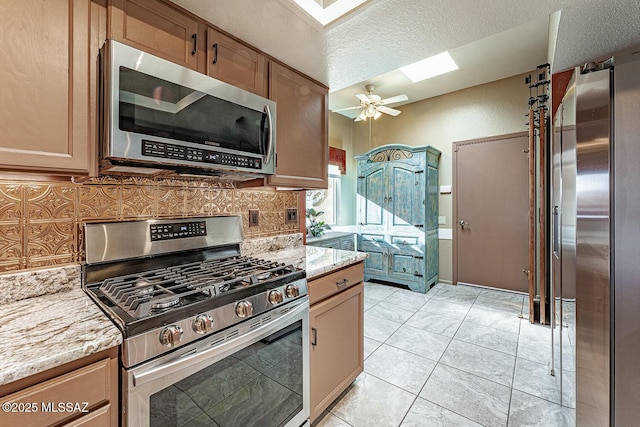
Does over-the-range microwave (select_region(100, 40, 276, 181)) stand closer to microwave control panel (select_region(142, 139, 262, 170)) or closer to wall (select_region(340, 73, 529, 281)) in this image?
microwave control panel (select_region(142, 139, 262, 170))

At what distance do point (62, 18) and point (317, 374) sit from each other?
1.89 metres

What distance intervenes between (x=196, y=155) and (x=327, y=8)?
1010 mm

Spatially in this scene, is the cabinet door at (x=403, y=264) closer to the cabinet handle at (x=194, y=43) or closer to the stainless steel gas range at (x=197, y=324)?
the stainless steel gas range at (x=197, y=324)

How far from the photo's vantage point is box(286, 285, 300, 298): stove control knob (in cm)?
131

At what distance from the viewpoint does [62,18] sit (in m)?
0.98

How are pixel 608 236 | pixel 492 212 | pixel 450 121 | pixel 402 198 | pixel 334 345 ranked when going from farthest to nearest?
pixel 450 121
pixel 402 198
pixel 492 212
pixel 334 345
pixel 608 236

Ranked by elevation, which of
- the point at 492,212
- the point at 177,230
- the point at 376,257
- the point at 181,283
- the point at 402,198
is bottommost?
the point at 376,257

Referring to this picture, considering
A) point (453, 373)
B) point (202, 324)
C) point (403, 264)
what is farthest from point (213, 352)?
point (403, 264)

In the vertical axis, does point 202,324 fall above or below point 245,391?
above

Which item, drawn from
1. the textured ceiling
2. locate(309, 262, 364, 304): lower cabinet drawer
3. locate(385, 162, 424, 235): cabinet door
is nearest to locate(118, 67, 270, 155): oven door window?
the textured ceiling

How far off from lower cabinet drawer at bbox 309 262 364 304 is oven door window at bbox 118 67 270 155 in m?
0.79

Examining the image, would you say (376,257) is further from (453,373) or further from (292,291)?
Result: (292,291)

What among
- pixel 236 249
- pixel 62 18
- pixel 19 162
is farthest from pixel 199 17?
pixel 236 249

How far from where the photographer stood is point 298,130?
1854 mm
